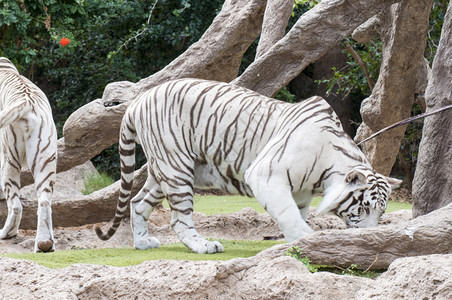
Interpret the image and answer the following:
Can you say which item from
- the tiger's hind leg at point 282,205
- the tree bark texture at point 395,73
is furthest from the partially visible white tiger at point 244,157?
the tree bark texture at point 395,73

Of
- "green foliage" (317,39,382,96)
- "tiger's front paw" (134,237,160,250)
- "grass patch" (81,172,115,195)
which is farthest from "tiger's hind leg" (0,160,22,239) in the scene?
"green foliage" (317,39,382,96)

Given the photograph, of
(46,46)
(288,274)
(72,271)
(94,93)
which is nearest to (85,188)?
(94,93)

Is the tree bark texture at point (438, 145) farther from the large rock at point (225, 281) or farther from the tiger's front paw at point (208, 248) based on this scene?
the large rock at point (225, 281)

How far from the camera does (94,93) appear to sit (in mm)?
13047

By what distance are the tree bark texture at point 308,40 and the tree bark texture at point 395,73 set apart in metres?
0.72

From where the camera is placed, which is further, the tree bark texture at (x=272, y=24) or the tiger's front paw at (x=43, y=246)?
the tree bark texture at (x=272, y=24)

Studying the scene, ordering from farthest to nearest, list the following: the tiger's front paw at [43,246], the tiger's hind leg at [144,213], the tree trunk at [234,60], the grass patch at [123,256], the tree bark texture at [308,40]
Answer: the tree trunk at [234,60], the tree bark texture at [308,40], the tiger's hind leg at [144,213], the tiger's front paw at [43,246], the grass patch at [123,256]

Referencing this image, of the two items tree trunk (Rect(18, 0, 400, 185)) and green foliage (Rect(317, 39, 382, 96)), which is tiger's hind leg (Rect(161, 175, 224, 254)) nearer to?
tree trunk (Rect(18, 0, 400, 185))

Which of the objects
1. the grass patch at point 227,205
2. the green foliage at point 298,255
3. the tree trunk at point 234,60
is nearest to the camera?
the green foliage at point 298,255

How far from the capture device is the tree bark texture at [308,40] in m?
5.66

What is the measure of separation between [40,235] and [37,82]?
30.8ft

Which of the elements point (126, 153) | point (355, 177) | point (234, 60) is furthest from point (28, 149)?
point (355, 177)

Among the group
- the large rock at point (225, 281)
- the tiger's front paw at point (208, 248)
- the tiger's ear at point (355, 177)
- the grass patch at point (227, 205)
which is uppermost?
the tiger's ear at point (355, 177)

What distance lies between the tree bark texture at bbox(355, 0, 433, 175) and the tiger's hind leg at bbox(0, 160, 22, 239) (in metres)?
3.39
